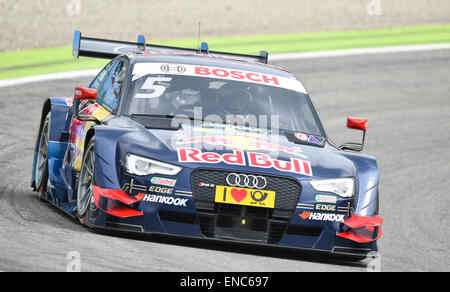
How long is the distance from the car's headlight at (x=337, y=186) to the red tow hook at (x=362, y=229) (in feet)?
0.58

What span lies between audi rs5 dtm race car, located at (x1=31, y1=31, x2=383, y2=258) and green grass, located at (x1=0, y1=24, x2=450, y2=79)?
9.53 metres

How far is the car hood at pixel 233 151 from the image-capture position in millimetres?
6566

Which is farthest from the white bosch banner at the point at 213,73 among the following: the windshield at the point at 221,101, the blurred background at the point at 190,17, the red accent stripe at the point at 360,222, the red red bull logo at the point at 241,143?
the blurred background at the point at 190,17

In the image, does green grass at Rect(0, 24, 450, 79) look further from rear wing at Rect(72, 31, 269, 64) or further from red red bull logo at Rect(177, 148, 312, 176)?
red red bull logo at Rect(177, 148, 312, 176)

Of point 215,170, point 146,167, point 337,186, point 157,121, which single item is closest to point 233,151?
point 215,170

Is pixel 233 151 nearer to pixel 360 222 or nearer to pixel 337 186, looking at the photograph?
pixel 337 186

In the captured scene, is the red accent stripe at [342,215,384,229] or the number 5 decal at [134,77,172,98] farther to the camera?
the number 5 decal at [134,77,172,98]

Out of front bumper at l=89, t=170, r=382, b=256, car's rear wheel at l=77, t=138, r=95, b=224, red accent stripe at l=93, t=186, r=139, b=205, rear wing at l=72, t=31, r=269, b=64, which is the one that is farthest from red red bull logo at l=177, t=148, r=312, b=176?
rear wing at l=72, t=31, r=269, b=64

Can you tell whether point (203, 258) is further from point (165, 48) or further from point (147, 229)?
point (165, 48)

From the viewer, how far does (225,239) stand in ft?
21.3

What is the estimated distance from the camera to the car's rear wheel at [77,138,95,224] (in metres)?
6.86

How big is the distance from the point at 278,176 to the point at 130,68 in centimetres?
210

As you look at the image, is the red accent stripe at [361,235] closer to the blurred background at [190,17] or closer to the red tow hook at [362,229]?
the red tow hook at [362,229]
